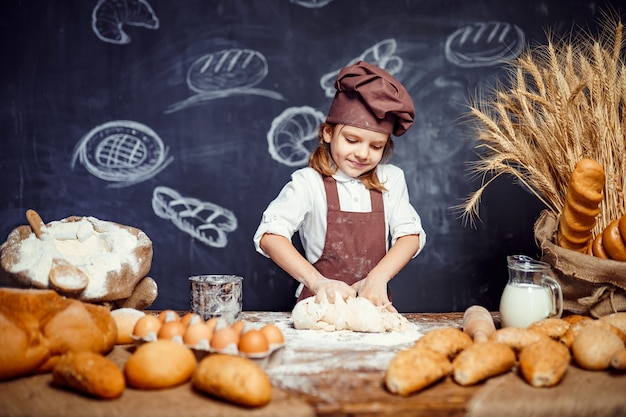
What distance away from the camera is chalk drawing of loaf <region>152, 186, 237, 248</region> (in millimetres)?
2697

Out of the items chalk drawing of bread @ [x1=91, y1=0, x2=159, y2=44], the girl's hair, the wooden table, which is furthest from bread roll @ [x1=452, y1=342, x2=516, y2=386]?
chalk drawing of bread @ [x1=91, y1=0, x2=159, y2=44]

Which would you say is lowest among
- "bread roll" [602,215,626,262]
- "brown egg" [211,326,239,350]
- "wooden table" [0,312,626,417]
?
"wooden table" [0,312,626,417]

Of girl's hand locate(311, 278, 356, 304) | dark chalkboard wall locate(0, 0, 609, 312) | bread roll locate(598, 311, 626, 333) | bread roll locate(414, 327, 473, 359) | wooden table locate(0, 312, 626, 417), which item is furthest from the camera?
dark chalkboard wall locate(0, 0, 609, 312)

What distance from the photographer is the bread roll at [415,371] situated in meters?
0.99

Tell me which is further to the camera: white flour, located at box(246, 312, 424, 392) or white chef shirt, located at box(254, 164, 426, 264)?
white chef shirt, located at box(254, 164, 426, 264)

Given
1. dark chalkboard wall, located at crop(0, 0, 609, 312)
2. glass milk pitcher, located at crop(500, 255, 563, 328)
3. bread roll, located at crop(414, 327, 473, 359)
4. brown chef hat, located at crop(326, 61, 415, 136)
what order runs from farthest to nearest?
1. dark chalkboard wall, located at crop(0, 0, 609, 312)
2. brown chef hat, located at crop(326, 61, 415, 136)
3. glass milk pitcher, located at crop(500, 255, 563, 328)
4. bread roll, located at crop(414, 327, 473, 359)

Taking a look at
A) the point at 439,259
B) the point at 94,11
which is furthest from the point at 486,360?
the point at 94,11

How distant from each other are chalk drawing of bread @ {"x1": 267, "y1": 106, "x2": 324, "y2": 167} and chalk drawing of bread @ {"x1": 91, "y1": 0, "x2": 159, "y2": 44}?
0.79 m

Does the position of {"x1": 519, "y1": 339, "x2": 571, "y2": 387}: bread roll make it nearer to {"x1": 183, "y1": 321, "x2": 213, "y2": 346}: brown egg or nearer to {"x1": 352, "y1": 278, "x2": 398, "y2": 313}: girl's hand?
{"x1": 352, "y1": 278, "x2": 398, "y2": 313}: girl's hand

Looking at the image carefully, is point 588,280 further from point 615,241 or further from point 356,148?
point 356,148

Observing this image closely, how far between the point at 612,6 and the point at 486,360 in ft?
8.46

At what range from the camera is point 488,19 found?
2.76 m

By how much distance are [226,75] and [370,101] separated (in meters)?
1.11

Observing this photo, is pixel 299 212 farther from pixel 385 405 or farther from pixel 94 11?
pixel 94 11
